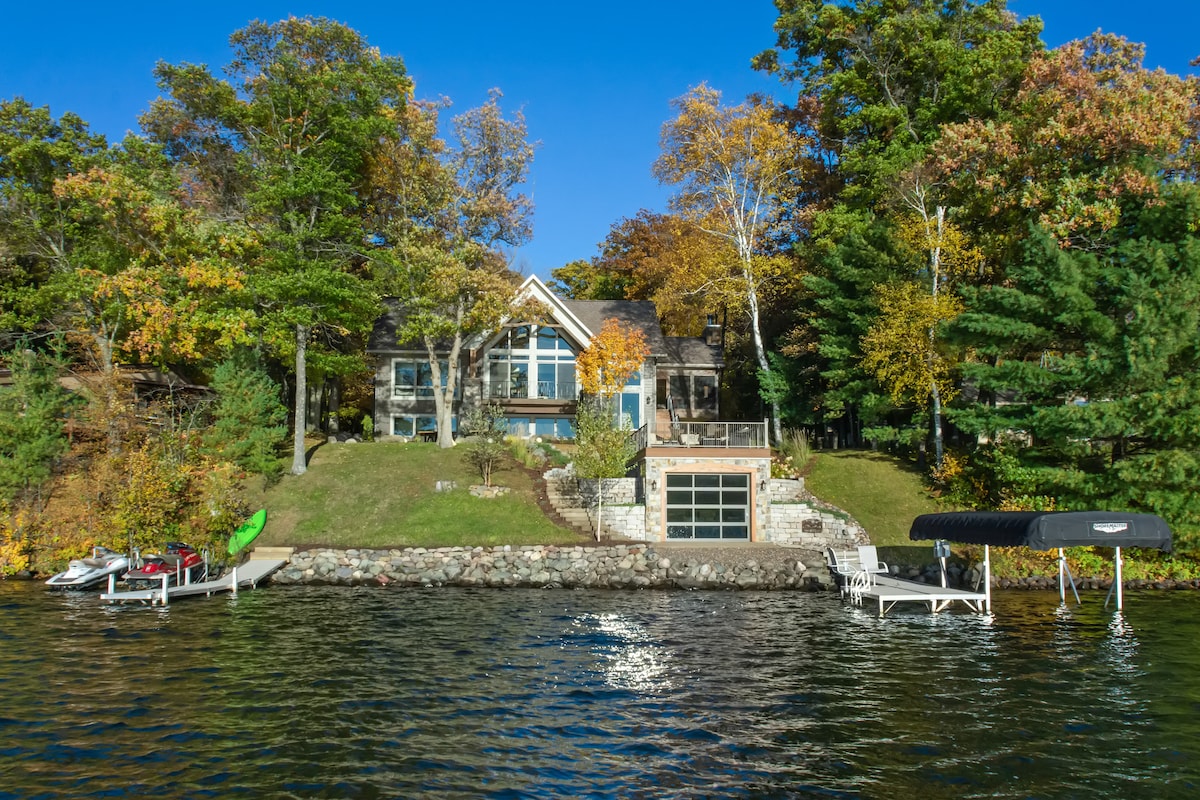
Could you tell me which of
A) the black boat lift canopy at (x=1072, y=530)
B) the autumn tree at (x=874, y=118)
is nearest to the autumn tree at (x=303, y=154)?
the autumn tree at (x=874, y=118)

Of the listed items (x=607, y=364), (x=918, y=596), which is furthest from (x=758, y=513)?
(x=607, y=364)

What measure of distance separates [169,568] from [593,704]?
1769 cm

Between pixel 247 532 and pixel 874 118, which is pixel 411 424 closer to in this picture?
pixel 247 532

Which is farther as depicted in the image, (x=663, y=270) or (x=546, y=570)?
(x=663, y=270)

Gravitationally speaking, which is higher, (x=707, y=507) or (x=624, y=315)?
(x=624, y=315)

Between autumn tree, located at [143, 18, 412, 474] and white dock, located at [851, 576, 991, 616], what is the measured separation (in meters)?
24.0

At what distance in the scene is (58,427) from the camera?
3108 cm

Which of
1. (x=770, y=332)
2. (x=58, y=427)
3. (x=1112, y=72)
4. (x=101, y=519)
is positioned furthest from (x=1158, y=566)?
(x=58, y=427)

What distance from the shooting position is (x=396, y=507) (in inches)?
1288

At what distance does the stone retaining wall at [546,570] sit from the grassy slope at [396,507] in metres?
1.27

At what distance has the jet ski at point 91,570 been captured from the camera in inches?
1004

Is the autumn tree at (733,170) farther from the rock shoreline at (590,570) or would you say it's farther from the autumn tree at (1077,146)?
the rock shoreline at (590,570)

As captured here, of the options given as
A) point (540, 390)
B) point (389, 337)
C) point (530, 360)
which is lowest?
point (540, 390)

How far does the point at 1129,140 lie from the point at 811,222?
15766 millimetres
